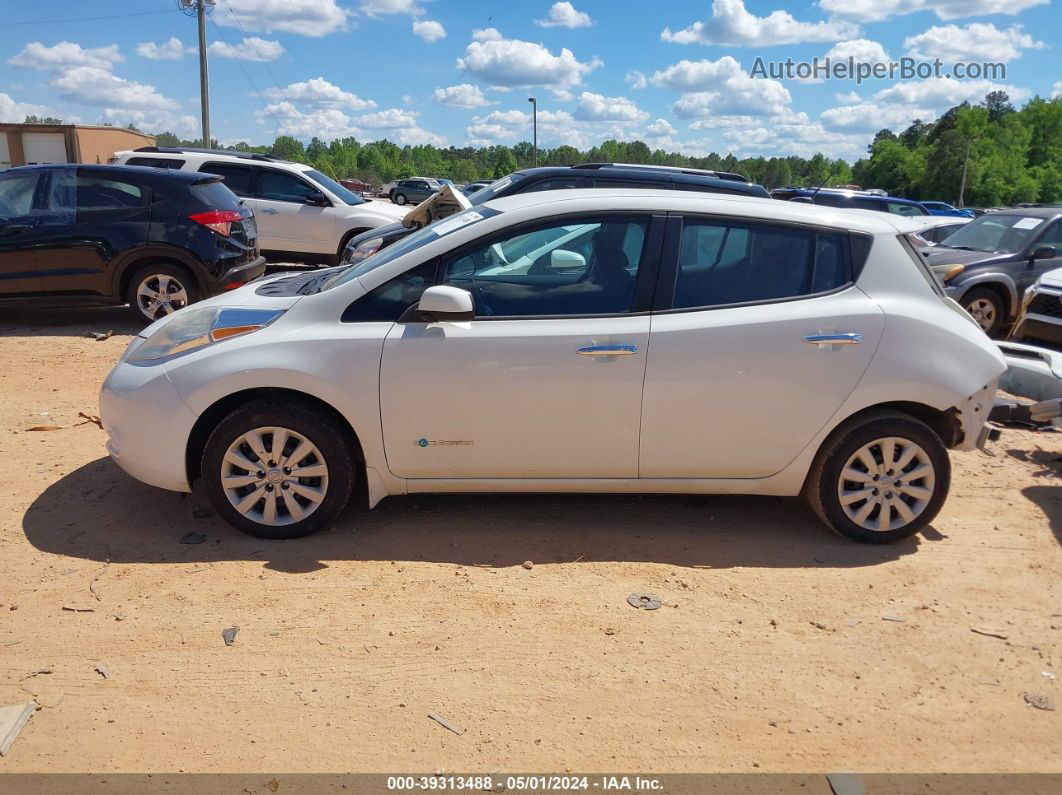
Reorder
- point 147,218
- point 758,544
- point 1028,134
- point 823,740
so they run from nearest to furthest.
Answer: point 823,740 < point 758,544 < point 147,218 < point 1028,134

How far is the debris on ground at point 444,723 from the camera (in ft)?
10.0

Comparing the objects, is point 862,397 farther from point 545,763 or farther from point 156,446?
point 156,446

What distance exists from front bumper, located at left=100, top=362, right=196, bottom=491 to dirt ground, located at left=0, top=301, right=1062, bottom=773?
1.19 feet

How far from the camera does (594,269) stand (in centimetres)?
445

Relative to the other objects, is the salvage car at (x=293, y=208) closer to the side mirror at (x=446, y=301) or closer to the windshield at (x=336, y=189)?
the windshield at (x=336, y=189)

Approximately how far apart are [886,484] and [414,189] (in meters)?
42.2

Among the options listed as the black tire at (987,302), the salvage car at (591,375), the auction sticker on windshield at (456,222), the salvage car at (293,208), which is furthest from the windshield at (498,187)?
the black tire at (987,302)

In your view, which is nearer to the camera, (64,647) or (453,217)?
(64,647)

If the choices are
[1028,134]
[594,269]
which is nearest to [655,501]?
[594,269]

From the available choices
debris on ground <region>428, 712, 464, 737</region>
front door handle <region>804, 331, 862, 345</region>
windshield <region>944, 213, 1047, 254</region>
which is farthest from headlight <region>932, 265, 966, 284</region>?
debris on ground <region>428, 712, 464, 737</region>

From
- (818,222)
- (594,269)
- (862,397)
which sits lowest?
(862,397)

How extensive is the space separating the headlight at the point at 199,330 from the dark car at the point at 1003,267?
28.8ft
